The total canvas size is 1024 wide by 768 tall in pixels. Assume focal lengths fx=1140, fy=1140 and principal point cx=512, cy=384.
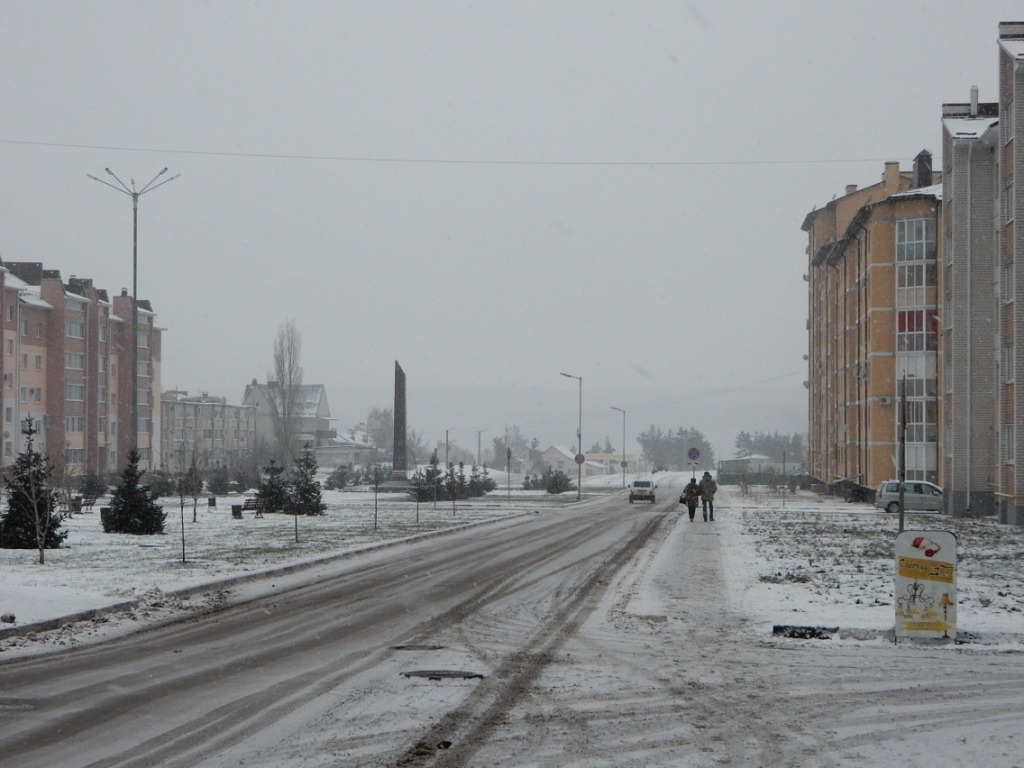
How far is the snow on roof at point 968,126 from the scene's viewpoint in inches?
1667

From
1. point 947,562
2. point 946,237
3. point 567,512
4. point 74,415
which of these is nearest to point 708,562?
point 947,562

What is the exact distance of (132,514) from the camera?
29703mm

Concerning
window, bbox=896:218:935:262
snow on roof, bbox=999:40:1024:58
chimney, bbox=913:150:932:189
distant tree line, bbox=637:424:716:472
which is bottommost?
distant tree line, bbox=637:424:716:472

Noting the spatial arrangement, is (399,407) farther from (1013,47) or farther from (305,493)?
(1013,47)

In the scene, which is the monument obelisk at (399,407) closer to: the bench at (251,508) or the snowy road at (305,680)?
the bench at (251,508)

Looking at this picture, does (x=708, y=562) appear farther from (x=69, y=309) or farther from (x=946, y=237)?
(x=69, y=309)

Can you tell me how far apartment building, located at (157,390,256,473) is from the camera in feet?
382

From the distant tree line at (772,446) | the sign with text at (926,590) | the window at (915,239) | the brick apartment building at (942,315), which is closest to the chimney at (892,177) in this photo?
the brick apartment building at (942,315)

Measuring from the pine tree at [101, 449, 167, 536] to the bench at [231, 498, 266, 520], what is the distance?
7425 millimetres

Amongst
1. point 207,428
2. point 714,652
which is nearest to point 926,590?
point 714,652

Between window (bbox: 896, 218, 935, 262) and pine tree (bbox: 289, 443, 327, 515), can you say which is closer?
pine tree (bbox: 289, 443, 327, 515)

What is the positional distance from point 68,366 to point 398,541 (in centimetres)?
6439

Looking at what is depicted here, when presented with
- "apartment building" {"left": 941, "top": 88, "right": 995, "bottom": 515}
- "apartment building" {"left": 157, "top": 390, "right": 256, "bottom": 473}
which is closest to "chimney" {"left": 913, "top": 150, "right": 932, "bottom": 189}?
"apartment building" {"left": 941, "top": 88, "right": 995, "bottom": 515}

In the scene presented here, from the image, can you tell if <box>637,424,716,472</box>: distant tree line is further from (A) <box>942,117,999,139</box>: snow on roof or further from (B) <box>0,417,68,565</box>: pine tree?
(B) <box>0,417,68,565</box>: pine tree
